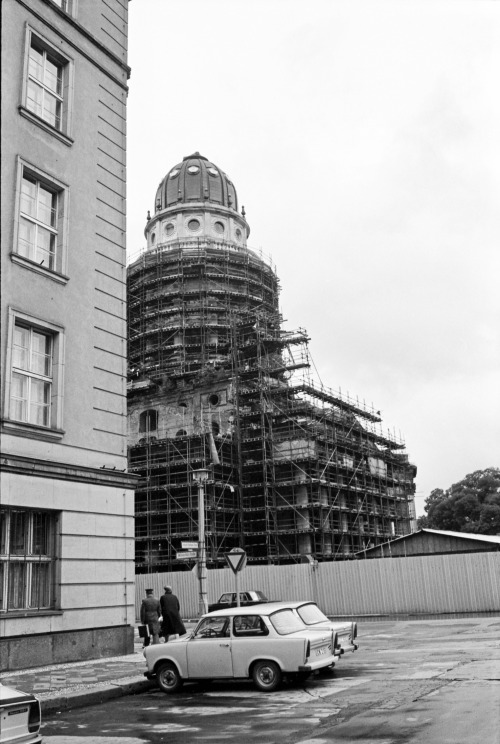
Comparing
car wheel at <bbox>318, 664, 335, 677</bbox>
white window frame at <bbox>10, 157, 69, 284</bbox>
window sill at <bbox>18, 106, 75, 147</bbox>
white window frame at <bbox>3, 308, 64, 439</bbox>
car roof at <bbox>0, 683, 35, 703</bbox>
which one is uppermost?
window sill at <bbox>18, 106, 75, 147</bbox>

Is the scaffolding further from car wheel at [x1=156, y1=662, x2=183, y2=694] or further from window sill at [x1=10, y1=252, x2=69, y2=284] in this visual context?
car wheel at [x1=156, y1=662, x2=183, y2=694]

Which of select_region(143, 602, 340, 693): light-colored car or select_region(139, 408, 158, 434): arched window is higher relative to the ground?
select_region(139, 408, 158, 434): arched window

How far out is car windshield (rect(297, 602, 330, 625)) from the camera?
13539 mm

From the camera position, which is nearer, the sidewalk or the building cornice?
the sidewalk

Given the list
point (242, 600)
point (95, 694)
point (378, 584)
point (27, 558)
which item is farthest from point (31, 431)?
point (378, 584)

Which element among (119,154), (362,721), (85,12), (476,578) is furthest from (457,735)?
(476,578)

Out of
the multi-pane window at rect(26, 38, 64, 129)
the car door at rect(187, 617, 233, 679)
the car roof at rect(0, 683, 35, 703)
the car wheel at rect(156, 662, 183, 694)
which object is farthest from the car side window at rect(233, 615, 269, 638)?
the multi-pane window at rect(26, 38, 64, 129)

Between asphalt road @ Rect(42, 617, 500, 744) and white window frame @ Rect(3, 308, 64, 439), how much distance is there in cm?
594

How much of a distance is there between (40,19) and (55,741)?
16.4 m

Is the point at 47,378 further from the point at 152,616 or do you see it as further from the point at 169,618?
the point at 152,616

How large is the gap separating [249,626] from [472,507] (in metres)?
57.7

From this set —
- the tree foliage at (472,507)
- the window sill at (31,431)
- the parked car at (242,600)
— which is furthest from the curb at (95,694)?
the tree foliage at (472,507)

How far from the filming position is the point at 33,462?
15898 millimetres

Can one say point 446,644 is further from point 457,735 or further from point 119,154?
point 119,154
